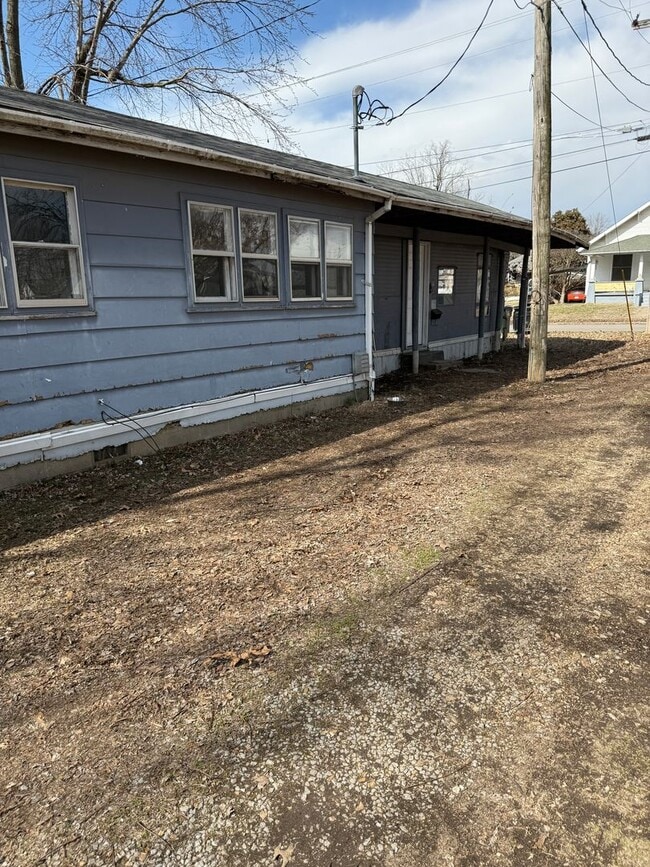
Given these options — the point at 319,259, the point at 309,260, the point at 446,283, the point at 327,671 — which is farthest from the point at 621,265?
the point at 327,671

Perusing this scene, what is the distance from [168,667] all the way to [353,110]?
8438mm

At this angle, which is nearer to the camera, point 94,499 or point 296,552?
point 296,552

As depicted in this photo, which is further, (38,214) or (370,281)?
(370,281)

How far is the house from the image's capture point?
191 inches

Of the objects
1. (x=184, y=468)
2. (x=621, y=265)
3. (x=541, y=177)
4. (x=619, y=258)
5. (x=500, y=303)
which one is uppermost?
(x=619, y=258)

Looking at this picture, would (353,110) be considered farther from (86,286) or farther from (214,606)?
(214,606)

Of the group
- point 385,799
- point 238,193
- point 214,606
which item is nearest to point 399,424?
point 238,193

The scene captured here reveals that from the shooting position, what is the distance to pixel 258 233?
22.7ft

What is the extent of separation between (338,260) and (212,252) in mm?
2304

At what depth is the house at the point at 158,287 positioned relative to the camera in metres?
4.84

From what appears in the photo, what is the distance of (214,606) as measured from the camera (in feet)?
10.2

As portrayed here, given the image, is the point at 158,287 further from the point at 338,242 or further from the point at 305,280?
the point at 338,242

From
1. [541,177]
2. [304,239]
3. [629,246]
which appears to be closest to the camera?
[304,239]

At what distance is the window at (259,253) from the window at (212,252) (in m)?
0.18
